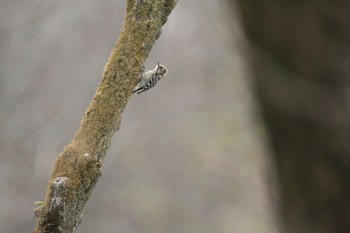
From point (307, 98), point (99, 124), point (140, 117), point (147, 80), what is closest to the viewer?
point (307, 98)

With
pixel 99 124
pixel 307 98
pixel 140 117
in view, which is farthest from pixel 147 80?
pixel 140 117

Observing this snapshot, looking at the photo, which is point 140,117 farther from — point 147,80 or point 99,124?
point 99,124

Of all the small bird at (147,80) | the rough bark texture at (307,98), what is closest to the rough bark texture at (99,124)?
the small bird at (147,80)

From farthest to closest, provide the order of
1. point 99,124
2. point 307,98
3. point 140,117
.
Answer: point 140,117 < point 99,124 < point 307,98

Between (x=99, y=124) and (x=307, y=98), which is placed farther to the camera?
(x=99, y=124)

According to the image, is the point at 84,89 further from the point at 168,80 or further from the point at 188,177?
the point at 188,177

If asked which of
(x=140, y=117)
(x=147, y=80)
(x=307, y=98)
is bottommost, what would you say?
(x=140, y=117)

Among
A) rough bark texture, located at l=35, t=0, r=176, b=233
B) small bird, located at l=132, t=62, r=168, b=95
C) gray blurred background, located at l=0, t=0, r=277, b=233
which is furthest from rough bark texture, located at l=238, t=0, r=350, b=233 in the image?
gray blurred background, located at l=0, t=0, r=277, b=233
